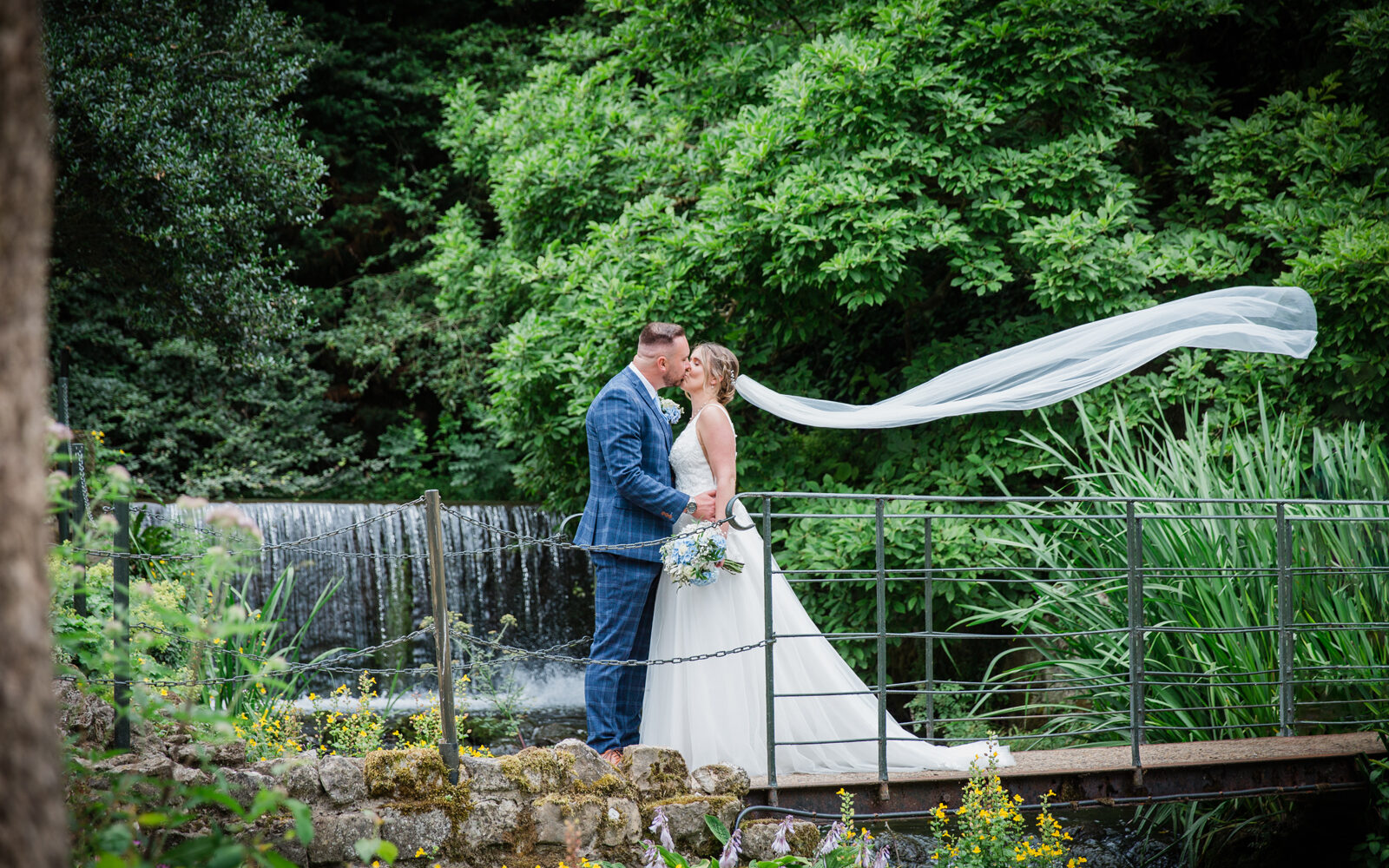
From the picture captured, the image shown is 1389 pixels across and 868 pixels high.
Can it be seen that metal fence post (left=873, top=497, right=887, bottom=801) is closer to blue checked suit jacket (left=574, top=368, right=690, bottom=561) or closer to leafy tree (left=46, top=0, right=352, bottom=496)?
blue checked suit jacket (left=574, top=368, right=690, bottom=561)

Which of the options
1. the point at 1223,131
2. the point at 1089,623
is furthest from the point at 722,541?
the point at 1223,131

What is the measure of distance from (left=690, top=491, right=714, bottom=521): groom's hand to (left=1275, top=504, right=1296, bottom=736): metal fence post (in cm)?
280

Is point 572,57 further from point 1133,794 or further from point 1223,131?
point 1133,794

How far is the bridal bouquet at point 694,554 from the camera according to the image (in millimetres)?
4137

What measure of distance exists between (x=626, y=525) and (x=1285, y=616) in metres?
3.26

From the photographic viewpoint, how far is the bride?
167 inches

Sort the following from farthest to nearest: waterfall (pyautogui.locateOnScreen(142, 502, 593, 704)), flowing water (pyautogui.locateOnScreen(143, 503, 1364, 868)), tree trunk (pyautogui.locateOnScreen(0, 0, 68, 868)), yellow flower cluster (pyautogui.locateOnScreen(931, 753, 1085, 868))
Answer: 1. waterfall (pyautogui.locateOnScreen(142, 502, 593, 704))
2. flowing water (pyautogui.locateOnScreen(143, 503, 1364, 868))
3. yellow flower cluster (pyautogui.locateOnScreen(931, 753, 1085, 868))
4. tree trunk (pyautogui.locateOnScreen(0, 0, 68, 868))

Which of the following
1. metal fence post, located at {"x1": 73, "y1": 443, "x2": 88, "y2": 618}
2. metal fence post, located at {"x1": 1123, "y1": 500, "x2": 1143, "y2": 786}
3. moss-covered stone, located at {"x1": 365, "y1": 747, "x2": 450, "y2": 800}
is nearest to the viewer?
metal fence post, located at {"x1": 73, "y1": 443, "x2": 88, "y2": 618}

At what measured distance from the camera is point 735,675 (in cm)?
429

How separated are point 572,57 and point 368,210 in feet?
17.3

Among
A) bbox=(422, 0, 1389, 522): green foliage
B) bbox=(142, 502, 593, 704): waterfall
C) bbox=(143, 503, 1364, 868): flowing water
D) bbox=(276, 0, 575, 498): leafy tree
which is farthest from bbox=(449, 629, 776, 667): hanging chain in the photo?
bbox=(276, 0, 575, 498): leafy tree

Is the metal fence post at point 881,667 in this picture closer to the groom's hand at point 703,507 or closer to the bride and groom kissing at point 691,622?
the bride and groom kissing at point 691,622

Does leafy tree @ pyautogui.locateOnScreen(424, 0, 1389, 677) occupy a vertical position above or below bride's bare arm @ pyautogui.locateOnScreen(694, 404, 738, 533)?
above

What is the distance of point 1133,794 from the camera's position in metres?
4.43
